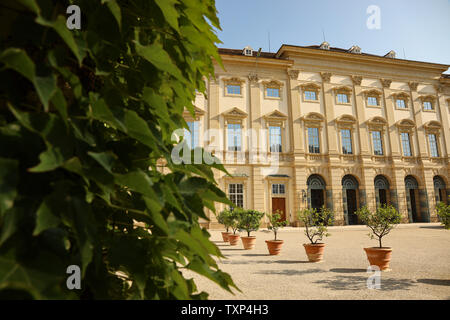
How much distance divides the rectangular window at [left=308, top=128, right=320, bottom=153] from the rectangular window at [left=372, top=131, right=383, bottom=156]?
5985mm

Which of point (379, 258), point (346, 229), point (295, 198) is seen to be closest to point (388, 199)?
point (346, 229)

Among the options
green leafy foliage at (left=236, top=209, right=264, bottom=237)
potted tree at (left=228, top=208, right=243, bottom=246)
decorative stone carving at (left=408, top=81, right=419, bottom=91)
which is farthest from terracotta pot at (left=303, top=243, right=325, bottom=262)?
decorative stone carving at (left=408, top=81, right=419, bottom=91)

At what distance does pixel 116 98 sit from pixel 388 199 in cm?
3128

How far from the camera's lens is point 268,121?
2500 centimetres

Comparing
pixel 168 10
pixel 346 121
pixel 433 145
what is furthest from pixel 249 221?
pixel 433 145

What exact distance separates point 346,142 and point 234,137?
1087 centimetres

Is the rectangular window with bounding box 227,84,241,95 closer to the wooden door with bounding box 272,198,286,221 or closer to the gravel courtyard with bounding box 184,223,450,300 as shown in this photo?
the wooden door with bounding box 272,198,286,221

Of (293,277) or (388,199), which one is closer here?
(293,277)

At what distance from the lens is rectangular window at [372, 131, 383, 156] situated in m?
27.0

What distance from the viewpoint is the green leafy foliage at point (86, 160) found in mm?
404

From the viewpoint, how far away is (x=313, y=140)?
25656 mm

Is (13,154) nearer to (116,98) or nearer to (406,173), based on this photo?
(116,98)

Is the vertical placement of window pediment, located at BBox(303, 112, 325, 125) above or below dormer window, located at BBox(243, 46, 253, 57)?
below

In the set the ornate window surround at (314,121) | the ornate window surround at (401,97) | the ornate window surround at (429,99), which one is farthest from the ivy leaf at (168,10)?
the ornate window surround at (429,99)
